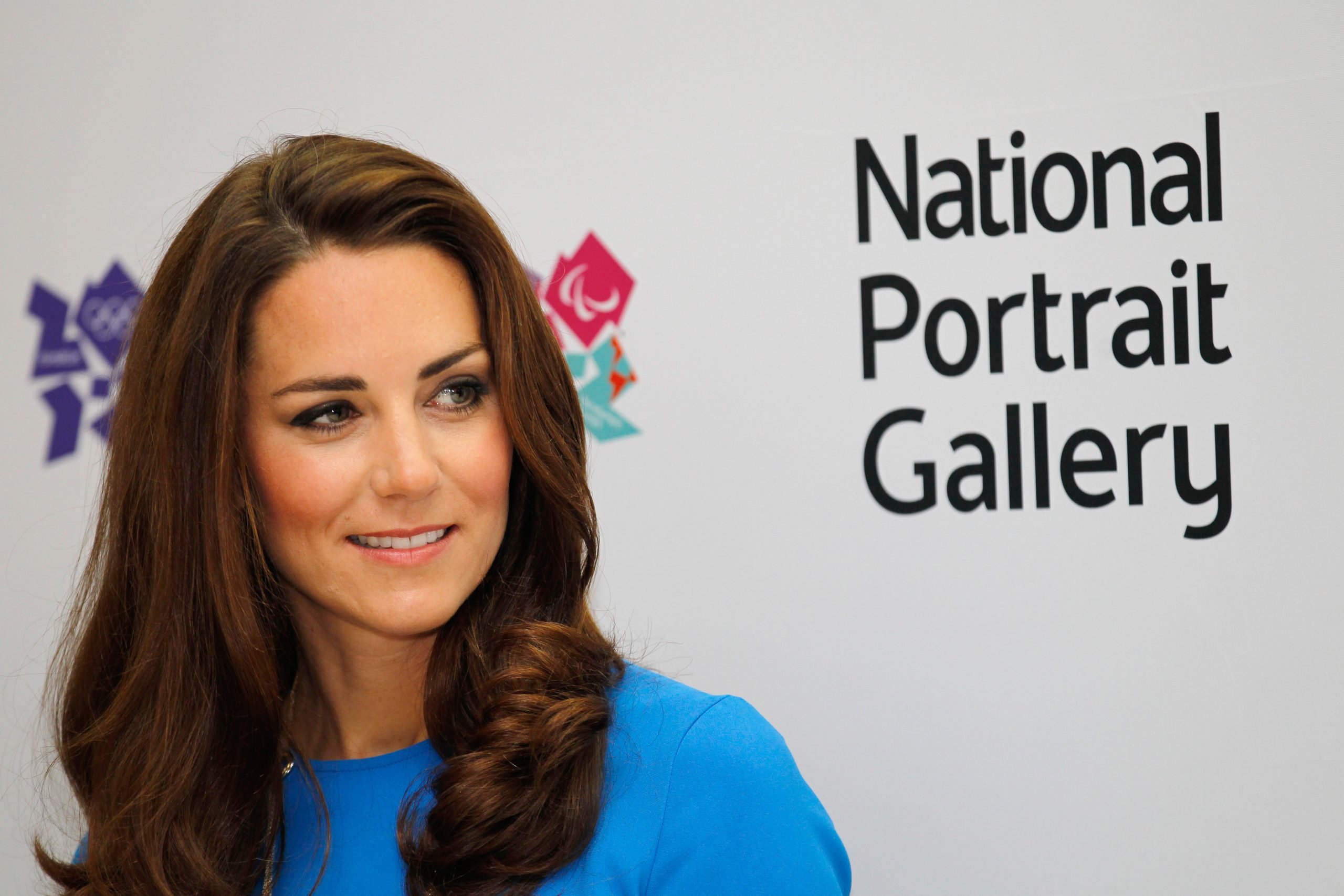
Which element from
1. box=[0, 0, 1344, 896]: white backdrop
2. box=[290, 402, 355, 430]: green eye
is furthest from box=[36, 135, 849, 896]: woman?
box=[0, 0, 1344, 896]: white backdrop

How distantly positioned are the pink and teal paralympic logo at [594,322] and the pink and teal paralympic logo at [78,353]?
73 centimetres

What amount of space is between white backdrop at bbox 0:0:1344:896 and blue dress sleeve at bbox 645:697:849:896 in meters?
0.80

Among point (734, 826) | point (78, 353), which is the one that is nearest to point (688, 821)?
point (734, 826)

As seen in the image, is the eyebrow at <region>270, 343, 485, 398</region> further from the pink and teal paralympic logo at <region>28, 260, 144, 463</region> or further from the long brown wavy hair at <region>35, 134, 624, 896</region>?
the pink and teal paralympic logo at <region>28, 260, 144, 463</region>

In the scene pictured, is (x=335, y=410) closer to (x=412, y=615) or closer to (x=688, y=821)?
(x=412, y=615)

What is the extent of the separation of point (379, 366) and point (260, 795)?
465 millimetres

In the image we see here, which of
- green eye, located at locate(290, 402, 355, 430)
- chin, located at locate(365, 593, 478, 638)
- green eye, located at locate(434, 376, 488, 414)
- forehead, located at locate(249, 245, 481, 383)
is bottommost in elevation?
chin, located at locate(365, 593, 478, 638)

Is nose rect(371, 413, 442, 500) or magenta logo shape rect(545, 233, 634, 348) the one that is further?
Result: magenta logo shape rect(545, 233, 634, 348)

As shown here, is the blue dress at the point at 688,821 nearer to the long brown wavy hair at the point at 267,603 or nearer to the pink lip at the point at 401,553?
the long brown wavy hair at the point at 267,603

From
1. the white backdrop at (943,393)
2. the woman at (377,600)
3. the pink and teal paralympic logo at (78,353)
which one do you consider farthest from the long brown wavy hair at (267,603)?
the pink and teal paralympic logo at (78,353)

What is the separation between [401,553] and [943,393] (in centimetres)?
98

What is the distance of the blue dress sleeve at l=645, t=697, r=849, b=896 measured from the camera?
3.32 feet

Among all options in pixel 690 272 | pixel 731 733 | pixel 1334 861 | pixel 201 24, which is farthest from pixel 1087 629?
pixel 201 24

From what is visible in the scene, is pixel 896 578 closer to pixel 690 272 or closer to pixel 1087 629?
pixel 1087 629
